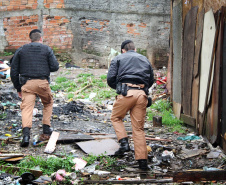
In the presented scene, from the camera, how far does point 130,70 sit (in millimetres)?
4668

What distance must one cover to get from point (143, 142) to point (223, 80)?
1395 mm

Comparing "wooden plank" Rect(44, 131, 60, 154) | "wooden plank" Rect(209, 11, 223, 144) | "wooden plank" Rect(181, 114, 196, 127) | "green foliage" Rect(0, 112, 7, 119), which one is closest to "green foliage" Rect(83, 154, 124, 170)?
"wooden plank" Rect(44, 131, 60, 154)

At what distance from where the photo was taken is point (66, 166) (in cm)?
434

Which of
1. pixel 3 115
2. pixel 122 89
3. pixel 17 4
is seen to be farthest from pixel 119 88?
pixel 17 4

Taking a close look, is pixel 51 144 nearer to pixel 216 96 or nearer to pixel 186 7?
pixel 216 96

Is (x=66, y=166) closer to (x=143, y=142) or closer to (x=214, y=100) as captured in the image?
(x=143, y=142)

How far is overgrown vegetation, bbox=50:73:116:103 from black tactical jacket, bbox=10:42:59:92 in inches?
158

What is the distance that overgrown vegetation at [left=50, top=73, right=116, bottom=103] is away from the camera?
9.84 m

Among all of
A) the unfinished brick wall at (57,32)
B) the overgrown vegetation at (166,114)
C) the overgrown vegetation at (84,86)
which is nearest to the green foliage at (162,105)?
the overgrown vegetation at (166,114)

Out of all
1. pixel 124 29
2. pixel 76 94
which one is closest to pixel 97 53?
pixel 124 29

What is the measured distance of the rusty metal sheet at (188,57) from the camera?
6145 millimetres

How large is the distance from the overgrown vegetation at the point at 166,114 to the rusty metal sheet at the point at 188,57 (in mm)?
366

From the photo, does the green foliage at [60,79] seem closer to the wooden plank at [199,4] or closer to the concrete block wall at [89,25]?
the concrete block wall at [89,25]

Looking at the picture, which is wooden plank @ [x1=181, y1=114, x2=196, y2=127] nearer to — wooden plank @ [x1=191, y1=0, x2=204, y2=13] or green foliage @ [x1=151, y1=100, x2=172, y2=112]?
green foliage @ [x1=151, y1=100, x2=172, y2=112]
